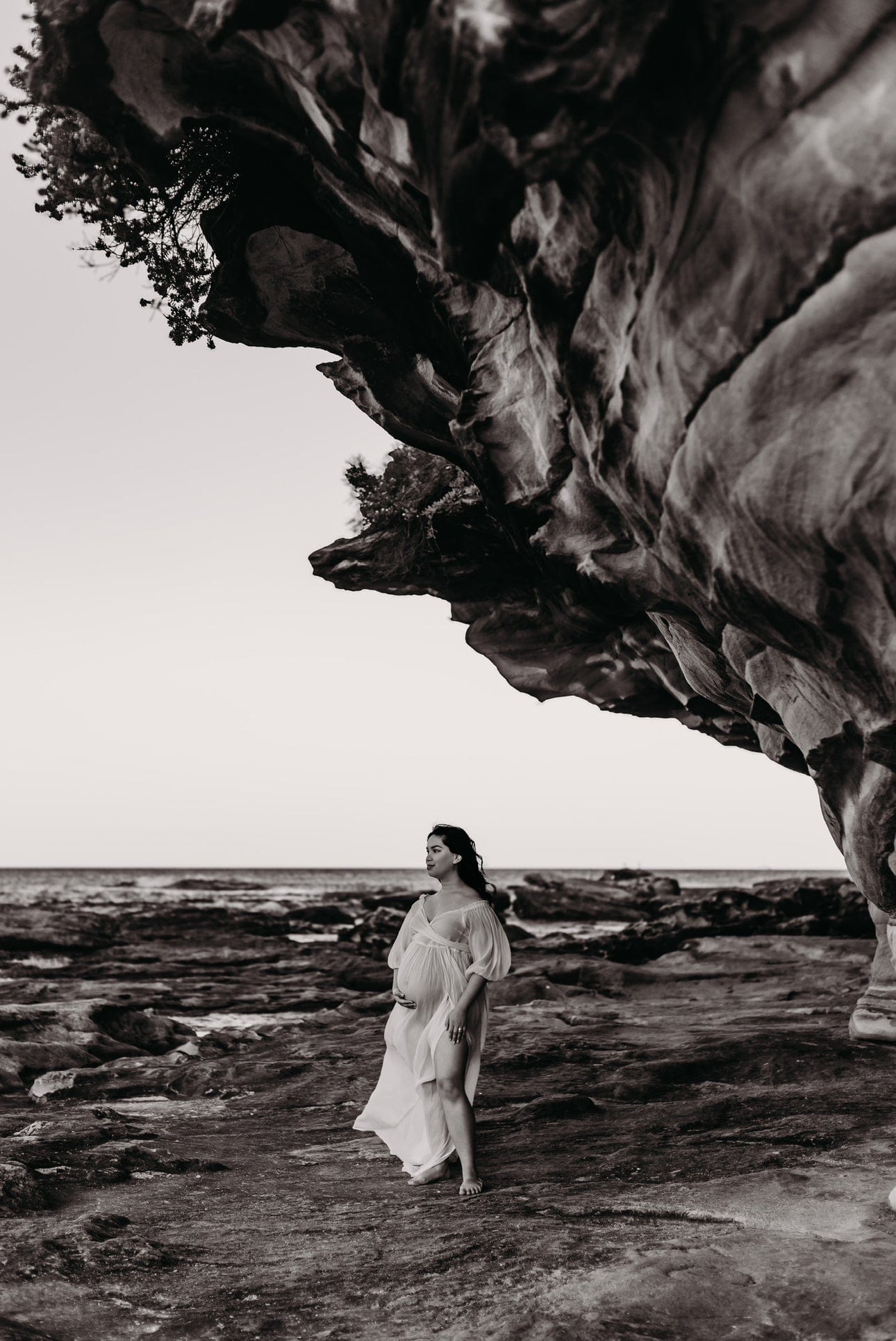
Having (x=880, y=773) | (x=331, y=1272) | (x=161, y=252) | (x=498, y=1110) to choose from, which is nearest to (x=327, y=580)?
(x=161, y=252)

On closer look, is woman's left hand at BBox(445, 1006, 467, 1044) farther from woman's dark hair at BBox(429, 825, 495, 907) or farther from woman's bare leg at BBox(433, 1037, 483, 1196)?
woman's dark hair at BBox(429, 825, 495, 907)

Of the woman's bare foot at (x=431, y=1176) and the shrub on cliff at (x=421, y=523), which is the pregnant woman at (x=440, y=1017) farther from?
the shrub on cliff at (x=421, y=523)

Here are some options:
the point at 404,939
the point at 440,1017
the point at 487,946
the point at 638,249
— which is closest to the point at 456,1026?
the point at 440,1017

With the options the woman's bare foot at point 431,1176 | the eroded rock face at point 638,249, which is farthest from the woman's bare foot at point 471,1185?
the eroded rock face at point 638,249

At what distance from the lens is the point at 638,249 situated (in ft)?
17.2

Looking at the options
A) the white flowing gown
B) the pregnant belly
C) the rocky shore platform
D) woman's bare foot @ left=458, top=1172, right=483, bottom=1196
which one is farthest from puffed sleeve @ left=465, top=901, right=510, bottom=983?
the rocky shore platform

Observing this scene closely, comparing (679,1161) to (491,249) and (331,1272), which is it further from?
(491,249)

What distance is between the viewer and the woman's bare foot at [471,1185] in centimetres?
614

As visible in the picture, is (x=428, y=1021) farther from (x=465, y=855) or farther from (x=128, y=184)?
(x=128, y=184)

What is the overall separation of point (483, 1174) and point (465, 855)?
1.98 meters

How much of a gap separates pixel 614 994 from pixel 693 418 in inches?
492

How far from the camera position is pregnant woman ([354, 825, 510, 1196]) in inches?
259

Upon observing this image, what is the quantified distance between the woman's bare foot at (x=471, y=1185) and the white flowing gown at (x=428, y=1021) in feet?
1.35

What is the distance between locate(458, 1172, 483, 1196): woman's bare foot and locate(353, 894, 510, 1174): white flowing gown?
0.41 m
